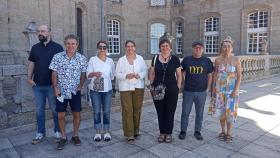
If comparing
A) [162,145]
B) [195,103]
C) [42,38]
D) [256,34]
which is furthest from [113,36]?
[162,145]

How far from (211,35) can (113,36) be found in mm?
9078

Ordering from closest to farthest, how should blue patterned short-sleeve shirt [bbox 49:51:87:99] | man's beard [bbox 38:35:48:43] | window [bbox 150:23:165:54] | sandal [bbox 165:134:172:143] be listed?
1. blue patterned short-sleeve shirt [bbox 49:51:87:99]
2. man's beard [bbox 38:35:48:43]
3. sandal [bbox 165:134:172:143]
4. window [bbox 150:23:165:54]

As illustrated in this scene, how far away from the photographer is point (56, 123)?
14.5 feet

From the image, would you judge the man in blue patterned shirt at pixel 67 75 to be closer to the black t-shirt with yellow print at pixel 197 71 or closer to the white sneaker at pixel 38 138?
the white sneaker at pixel 38 138

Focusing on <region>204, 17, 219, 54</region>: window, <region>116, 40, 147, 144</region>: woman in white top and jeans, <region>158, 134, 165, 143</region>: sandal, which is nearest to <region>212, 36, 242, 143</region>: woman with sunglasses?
<region>158, 134, 165, 143</region>: sandal

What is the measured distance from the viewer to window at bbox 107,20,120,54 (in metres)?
21.5

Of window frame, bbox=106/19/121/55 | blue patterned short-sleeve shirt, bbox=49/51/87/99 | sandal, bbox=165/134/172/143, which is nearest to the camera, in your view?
blue patterned short-sleeve shirt, bbox=49/51/87/99

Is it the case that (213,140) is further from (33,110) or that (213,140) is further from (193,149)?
(33,110)

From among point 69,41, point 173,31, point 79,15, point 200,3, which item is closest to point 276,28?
point 200,3

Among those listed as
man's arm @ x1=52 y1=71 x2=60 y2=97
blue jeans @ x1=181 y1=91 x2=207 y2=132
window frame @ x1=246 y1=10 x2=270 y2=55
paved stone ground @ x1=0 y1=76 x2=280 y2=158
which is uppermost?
window frame @ x1=246 y1=10 x2=270 y2=55

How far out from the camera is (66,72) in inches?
157

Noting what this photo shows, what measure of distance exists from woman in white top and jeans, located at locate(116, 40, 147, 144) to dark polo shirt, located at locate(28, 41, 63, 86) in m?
1.18

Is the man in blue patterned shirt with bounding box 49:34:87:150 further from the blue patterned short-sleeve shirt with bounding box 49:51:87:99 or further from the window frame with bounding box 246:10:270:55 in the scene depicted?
the window frame with bounding box 246:10:270:55

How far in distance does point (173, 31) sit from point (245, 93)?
16.4 metres
